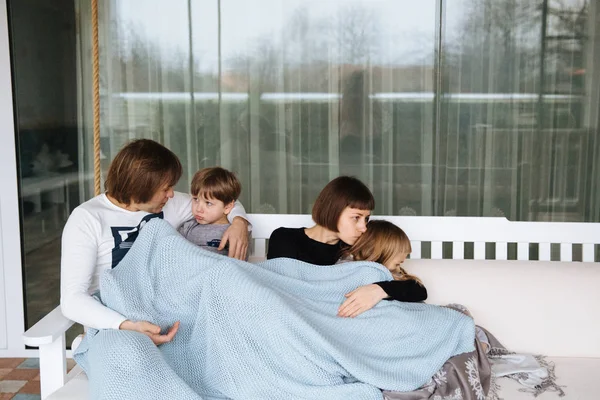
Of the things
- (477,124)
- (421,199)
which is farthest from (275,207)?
(477,124)

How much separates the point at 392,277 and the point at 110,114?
5.76 feet

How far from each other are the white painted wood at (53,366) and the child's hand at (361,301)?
718 mm

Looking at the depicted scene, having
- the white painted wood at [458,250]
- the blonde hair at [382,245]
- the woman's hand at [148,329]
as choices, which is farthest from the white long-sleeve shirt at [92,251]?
the white painted wood at [458,250]

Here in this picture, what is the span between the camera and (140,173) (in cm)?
197

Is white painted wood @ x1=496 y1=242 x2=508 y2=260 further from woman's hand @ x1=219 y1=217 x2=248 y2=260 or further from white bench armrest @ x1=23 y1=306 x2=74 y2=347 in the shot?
white bench armrest @ x1=23 y1=306 x2=74 y2=347

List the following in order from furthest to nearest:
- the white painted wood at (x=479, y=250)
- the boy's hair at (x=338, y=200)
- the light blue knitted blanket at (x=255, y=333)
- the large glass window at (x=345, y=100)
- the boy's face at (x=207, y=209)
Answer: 1. the large glass window at (x=345, y=100)
2. the white painted wood at (x=479, y=250)
3. the boy's face at (x=207, y=209)
4. the boy's hair at (x=338, y=200)
5. the light blue knitted blanket at (x=255, y=333)

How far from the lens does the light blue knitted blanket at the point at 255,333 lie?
67.2 inches

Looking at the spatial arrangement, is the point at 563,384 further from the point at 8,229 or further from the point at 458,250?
the point at 8,229

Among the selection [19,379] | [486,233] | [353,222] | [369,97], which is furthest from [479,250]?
[19,379]

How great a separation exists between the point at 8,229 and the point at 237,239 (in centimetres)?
140

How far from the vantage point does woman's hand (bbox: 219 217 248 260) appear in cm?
208

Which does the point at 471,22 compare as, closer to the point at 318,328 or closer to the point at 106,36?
the point at 106,36

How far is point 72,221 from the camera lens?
1956 millimetres

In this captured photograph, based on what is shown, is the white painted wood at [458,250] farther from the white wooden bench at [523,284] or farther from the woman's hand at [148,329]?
the woman's hand at [148,329]
